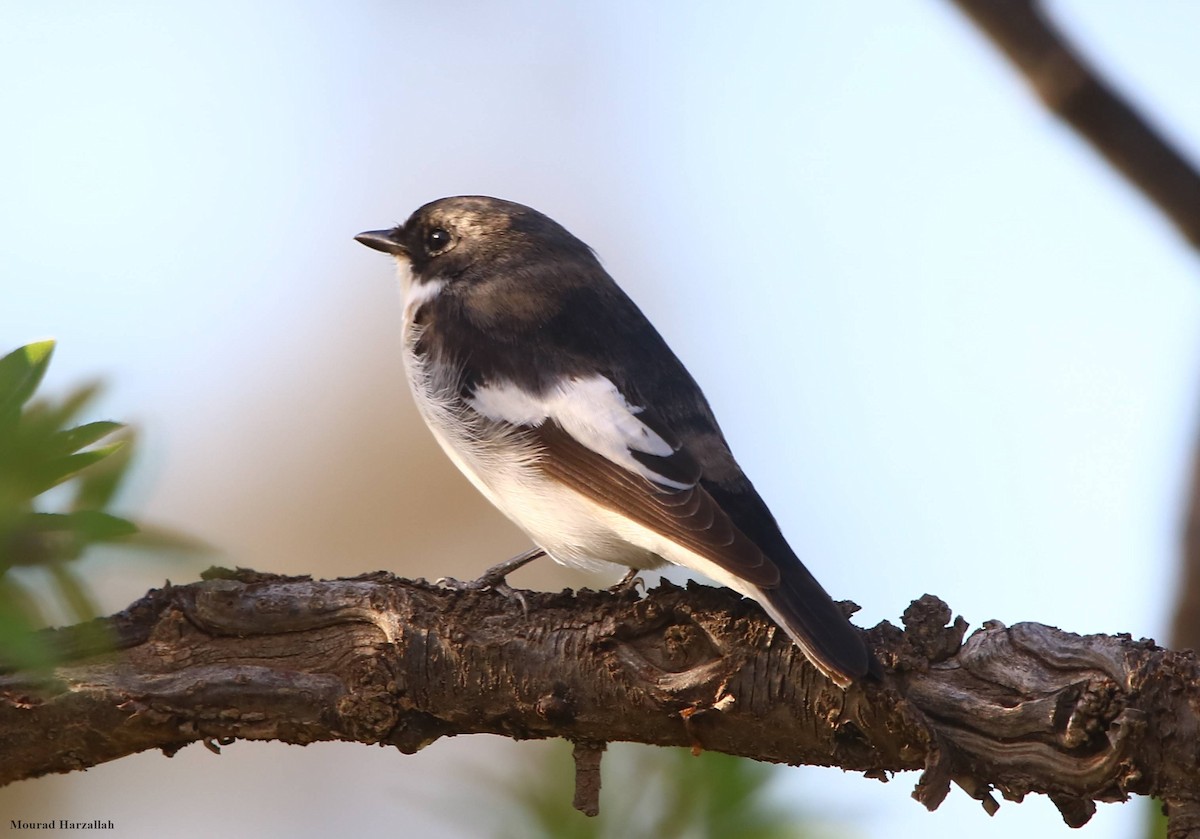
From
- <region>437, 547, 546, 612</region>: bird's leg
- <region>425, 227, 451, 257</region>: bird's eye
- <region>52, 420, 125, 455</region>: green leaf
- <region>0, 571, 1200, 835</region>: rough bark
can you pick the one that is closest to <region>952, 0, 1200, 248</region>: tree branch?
<region>0, 571, 1200, 835</region>: rough bark

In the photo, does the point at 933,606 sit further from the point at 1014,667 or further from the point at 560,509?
the point at 560,509

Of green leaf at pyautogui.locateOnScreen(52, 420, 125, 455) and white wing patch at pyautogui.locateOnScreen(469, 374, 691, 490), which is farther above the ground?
white wing patch at pyautogui.locateOnScreen(469, 374, 691, 490)

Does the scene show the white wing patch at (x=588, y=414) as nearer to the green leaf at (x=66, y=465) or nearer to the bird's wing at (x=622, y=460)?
the bird's wing at (x=622, y=460)

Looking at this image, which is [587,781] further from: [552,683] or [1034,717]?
[1034,717]

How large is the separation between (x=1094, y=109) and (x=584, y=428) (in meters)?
1.29

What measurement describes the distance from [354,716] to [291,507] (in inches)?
126

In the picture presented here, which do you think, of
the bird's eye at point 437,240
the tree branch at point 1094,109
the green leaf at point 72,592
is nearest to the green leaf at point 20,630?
the green leaf at point 72,592

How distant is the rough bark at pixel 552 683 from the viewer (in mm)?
2012

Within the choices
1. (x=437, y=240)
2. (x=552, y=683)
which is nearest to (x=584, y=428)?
(x=552, y=683)

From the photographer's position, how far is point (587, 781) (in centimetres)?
170

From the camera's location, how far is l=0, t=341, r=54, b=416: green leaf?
830mm

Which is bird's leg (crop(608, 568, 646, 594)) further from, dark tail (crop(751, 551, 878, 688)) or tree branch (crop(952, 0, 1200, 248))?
tree branch (crop(952, 0, 1200, 248))

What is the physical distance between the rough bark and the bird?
0.14 m

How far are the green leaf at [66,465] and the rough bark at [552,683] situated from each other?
1311 millimetres
